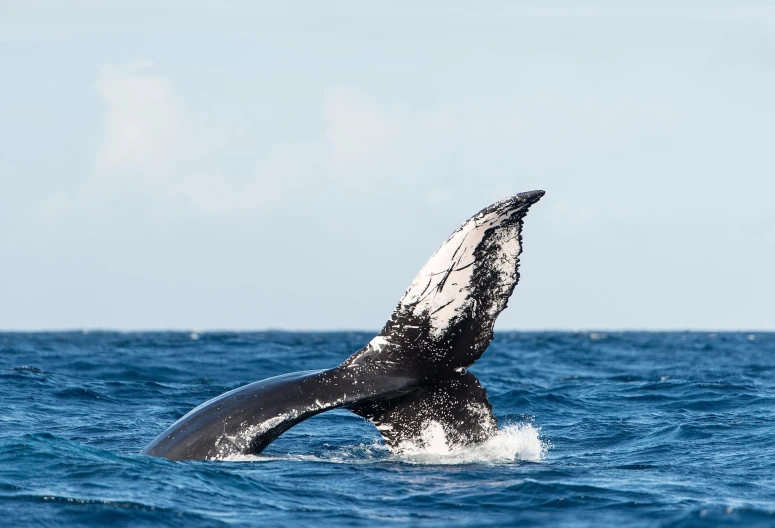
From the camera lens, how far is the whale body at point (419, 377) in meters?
8.33

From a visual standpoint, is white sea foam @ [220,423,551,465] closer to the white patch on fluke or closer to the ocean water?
the ocean water

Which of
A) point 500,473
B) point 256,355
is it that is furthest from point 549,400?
point 256,355

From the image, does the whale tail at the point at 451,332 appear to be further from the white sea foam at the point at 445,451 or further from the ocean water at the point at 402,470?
the ocean water at the point at 402,470

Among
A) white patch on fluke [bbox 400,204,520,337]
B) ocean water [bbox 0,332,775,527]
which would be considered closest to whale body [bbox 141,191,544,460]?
white patch on fluke [bbox 400,204,520,337]

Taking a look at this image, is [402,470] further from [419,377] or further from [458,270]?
[458,270]

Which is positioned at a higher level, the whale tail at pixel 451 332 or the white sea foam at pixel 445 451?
the whale tail at pixel 451 332

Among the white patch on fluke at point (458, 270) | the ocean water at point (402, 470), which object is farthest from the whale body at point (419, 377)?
the ocean water at point (402, 470)

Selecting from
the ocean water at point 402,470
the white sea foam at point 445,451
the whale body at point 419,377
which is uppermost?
the whale body at point 419,377

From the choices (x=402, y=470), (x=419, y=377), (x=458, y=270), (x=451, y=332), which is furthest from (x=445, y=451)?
Result: (x=458, y=270)

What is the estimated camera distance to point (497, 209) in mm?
8234

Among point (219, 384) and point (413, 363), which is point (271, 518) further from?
point (219, 384)

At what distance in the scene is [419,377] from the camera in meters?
8.71

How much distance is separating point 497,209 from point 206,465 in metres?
3.22

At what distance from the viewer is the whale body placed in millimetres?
8328
